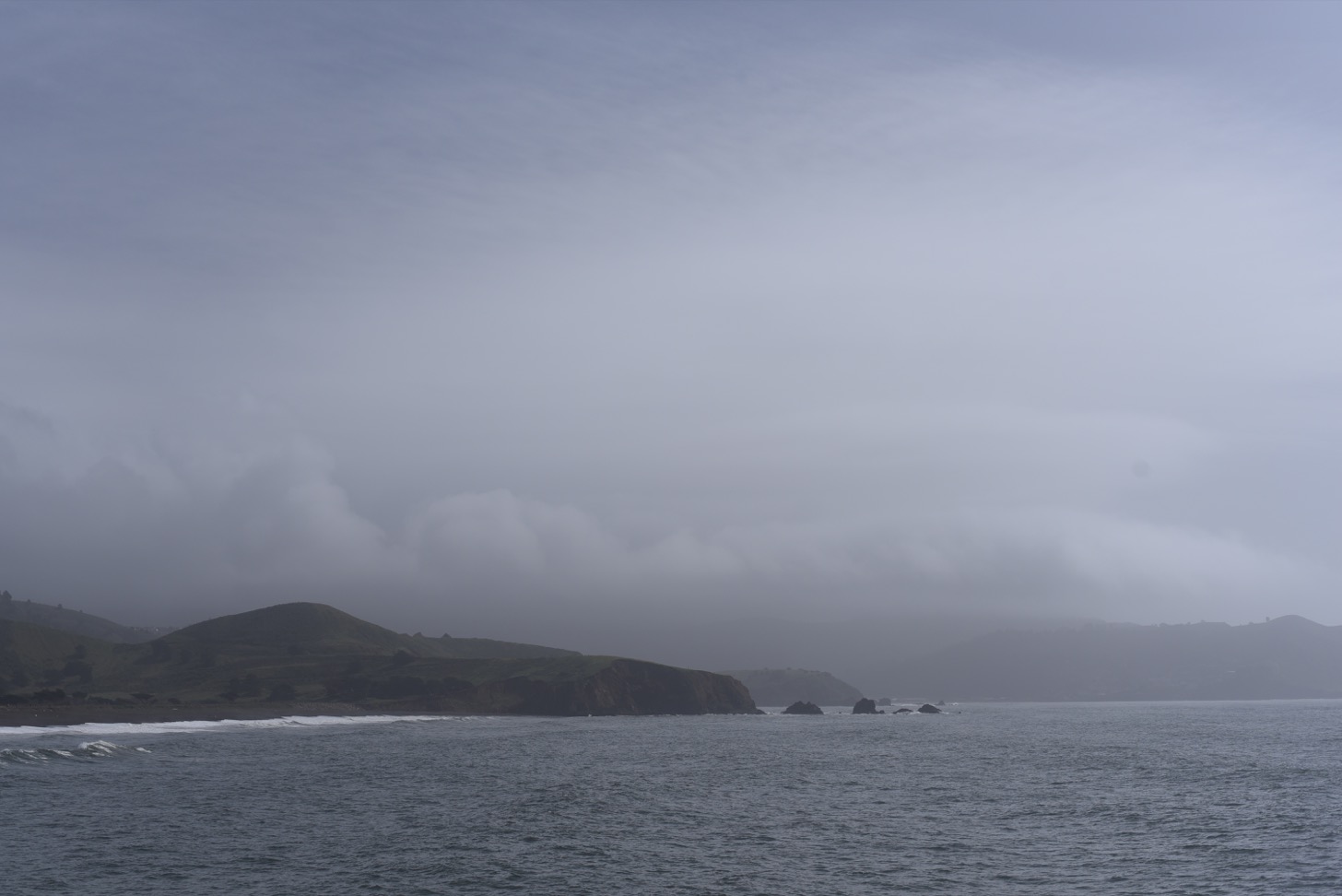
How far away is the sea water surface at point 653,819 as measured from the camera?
4912cm

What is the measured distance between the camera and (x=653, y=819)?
68.0m

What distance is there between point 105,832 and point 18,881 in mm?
12564

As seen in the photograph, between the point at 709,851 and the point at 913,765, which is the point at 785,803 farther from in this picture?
the point at 913,765

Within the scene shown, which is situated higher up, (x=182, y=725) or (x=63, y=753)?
(x=63, y=753)

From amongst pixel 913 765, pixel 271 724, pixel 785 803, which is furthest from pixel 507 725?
pixel 785 803

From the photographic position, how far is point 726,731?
6727 inches

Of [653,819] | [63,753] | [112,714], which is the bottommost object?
[653,819]

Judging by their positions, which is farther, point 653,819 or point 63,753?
point 63,753

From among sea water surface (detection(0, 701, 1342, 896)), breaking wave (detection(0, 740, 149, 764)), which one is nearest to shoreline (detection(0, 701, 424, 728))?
sea water surface (detection(0, 701, 1342, 896))

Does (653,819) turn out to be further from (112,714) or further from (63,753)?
(112,714)

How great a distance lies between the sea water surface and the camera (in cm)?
4912

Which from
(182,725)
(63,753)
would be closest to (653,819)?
(63,753)

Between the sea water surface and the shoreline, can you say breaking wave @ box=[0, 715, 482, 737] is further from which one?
the sea water surface

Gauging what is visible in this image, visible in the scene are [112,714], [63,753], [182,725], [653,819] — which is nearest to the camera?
[653,819]
